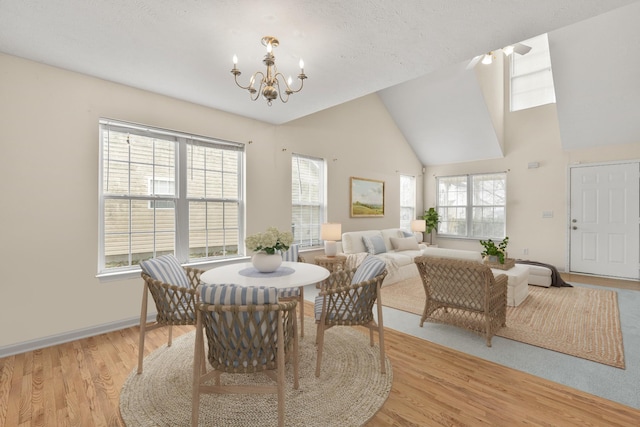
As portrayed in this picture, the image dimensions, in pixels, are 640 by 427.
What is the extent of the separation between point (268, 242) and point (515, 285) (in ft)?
10.5

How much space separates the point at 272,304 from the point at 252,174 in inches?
116

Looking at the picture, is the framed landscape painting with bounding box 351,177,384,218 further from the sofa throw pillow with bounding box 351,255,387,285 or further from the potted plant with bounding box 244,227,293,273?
the potted plant with bounding box 244,227,293,273

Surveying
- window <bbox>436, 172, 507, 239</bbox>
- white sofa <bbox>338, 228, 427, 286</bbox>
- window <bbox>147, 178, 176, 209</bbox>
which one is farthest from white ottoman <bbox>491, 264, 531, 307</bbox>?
window <bbox>147, 178, 176, 209</bbox>

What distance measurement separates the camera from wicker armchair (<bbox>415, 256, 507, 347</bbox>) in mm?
2664

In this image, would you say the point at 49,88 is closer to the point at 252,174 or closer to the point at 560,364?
the point at 252,174

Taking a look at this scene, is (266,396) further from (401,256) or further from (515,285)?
(401,256)

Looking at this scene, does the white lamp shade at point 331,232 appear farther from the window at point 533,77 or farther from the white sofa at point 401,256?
the window at point 533,77

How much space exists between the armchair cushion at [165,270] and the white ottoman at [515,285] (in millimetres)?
3450

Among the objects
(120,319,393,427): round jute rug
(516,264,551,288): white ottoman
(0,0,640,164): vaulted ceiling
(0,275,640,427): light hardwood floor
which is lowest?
(0,275,640,427): light hardwood floor

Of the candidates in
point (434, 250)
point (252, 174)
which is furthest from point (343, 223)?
point (434, 250)

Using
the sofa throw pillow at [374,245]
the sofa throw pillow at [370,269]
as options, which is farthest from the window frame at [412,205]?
the sofa throw pillow at [370,269]

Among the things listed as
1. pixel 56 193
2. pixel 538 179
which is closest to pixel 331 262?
pixel 56 193

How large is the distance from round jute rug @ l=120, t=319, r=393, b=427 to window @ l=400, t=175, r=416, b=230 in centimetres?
507

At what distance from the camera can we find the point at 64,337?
9.04 ft
